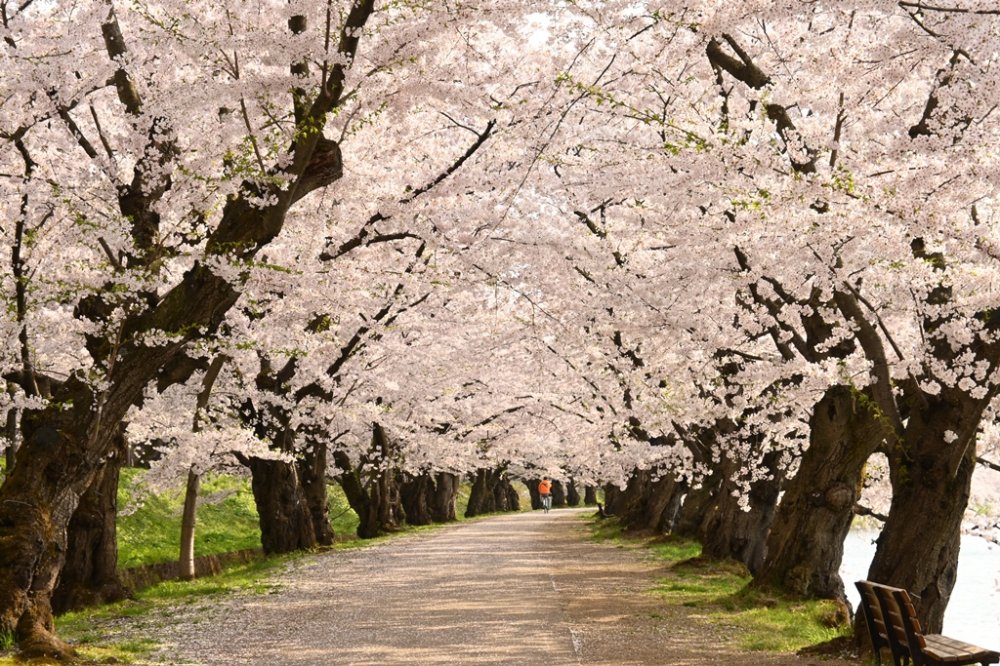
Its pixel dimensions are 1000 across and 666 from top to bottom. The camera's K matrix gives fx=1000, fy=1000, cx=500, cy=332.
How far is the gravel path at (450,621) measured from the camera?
10.1m

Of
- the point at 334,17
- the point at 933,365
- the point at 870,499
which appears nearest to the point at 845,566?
the point at 870,499

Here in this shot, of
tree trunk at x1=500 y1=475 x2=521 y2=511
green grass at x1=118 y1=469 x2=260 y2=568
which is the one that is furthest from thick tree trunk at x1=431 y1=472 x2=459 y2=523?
tree trunk at x1=500 y1=475 x2=521 y2=511

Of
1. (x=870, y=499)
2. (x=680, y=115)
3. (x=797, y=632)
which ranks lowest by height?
(x=797, y=632)

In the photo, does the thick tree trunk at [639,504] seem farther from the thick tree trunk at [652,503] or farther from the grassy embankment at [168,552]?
the grassy embankment at [168,552]

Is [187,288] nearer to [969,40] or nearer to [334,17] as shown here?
[334,17]

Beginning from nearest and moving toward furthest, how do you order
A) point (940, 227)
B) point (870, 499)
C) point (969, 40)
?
point (969, 40)
point (940, 227)
point (870, 499)

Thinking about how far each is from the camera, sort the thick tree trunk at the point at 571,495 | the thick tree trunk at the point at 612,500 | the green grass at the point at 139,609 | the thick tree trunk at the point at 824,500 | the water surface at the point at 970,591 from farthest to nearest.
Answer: the thick tree trunk at the point at 571,495 → the thick tree trunk at the point at 612,500 → the water surface at the point at 970,591 → the thick tree trunk at the point at 824,500 → the green grass at the point at 139,609

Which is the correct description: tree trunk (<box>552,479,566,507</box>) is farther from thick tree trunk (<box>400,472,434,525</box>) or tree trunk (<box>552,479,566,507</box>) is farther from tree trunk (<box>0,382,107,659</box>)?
tree trunk (<box>0,382,107,659</box>)

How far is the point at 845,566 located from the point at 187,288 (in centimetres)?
2466

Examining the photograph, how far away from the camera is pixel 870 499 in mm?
24125

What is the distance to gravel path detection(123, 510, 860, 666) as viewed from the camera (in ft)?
33.1

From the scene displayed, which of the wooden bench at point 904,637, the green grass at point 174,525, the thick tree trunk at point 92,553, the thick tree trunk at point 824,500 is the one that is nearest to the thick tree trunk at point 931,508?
the wooden bench at point 904,637

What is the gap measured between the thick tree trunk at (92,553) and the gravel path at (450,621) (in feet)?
6.87

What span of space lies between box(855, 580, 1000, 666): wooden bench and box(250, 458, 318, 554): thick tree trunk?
1593 cm
